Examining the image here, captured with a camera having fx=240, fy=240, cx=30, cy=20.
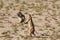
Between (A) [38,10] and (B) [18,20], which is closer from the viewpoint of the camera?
(B) [18,20]

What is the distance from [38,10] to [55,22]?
67.7 inches

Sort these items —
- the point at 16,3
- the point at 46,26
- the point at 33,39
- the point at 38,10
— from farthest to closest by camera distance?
the point at 16,3 → the point at 38,10 → the point at 46,26 → the point at 33,39

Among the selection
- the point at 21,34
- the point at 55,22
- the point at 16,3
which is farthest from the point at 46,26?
the point at 16,3

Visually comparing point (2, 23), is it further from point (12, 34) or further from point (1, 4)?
point (1, 4)

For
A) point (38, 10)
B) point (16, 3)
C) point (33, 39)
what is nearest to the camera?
point (33, 39)

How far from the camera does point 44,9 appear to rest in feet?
41.8

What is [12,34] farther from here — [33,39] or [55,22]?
[55,22]

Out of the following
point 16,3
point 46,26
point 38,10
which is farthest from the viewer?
point 16,3

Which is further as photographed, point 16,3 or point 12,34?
point 16,3

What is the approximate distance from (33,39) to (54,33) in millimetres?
1038

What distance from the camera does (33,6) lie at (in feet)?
42.8

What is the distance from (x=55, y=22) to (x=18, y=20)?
171cm

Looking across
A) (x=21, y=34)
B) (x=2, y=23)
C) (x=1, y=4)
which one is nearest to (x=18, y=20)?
(x=2, y=23)

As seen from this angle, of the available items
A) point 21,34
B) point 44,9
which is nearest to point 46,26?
point 21,34
